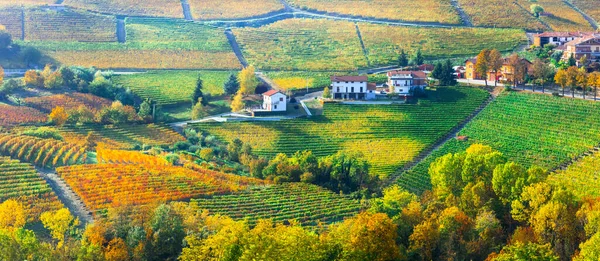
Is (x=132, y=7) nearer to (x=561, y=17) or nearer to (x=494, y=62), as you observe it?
(x=494, y=62)

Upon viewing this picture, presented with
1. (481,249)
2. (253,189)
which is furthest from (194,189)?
(481,249)

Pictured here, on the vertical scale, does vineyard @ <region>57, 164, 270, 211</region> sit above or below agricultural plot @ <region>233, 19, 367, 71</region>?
below

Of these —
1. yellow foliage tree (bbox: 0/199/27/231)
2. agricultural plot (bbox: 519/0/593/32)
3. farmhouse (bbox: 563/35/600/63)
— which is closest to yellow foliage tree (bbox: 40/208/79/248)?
yellow foliage tree (bbox: 0/199/27/231)

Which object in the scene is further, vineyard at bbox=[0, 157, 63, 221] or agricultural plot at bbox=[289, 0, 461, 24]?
agricultural plot at bbox=[289, 0, 461, 24]

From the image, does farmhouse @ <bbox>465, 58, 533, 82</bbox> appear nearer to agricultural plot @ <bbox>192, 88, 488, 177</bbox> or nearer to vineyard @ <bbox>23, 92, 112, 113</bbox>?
agricultural plot @ <bbox>192, 88, 488, 177</bbox>

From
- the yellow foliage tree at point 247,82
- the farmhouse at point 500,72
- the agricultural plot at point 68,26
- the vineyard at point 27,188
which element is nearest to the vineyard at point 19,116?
the vineyard at point 27,188

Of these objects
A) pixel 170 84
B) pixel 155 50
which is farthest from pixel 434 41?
pixel 170 84

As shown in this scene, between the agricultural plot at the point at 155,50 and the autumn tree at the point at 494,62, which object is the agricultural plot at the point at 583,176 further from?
the agricultural plot at the point at 155,50
